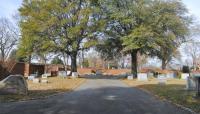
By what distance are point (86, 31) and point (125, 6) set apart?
21.7 feet

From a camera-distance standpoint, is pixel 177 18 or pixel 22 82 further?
pixel 177 18

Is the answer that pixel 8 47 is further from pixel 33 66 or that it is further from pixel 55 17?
pixel 55 17

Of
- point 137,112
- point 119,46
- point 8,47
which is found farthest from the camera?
point 8,47

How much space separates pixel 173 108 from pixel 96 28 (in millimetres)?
39979

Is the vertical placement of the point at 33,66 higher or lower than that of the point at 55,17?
lower

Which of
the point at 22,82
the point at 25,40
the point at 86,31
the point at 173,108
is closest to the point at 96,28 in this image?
the point at 86,31

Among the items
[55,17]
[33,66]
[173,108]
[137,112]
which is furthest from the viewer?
[33,66]

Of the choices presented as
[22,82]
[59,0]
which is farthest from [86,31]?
[22,82]

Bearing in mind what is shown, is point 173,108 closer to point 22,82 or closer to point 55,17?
point 22,82

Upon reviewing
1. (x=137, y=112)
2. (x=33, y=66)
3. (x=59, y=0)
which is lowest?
(x=137, y=112)

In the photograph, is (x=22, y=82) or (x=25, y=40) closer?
(x=22, y=82)

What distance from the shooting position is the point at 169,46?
58438mm

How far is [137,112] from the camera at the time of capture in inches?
661

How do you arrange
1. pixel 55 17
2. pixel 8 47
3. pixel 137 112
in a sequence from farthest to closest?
pixel 8 47 < pixel 55 17 < pixel 137 112
